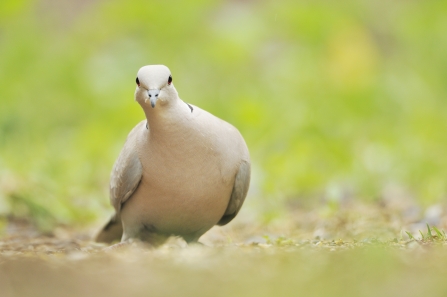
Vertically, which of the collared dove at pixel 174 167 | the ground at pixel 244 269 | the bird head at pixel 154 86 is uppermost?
the bird head at pixel 154 86

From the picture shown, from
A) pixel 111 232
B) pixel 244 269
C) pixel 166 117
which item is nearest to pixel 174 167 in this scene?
pixel 166 117

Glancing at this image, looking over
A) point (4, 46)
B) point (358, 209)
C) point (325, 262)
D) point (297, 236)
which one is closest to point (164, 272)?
point (325, 262)


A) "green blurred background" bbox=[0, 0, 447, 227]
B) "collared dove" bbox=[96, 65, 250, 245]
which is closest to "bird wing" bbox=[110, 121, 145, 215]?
"collared dove" bbox=[96, 65, 250, 245]

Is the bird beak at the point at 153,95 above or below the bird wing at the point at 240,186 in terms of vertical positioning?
above

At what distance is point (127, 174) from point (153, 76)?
0.64 m

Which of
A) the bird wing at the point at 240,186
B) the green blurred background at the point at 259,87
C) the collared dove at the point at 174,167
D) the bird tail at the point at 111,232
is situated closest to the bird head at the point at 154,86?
the collared dove at the point at 174,167

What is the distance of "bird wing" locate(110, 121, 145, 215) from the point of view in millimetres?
4258

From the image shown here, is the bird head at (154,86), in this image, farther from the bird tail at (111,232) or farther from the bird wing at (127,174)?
the bird tail at (111,232)

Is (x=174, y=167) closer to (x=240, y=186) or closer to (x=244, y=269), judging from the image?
(x=240, y=186)

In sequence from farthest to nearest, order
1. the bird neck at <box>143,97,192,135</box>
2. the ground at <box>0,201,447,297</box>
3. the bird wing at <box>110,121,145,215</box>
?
1. the bird wing at <box>110,121,145,215</box>
2. the bird neck at <box>143,97,192,135</box>
3. the ground at <box>0,201,447,297</box>

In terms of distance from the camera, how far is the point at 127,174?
170 inches

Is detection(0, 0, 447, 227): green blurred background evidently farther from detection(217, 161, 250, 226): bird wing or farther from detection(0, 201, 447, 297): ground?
detection(0, 201, 447, 297): ground

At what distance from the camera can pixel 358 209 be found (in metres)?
5.73

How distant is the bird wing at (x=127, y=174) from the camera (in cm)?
426
